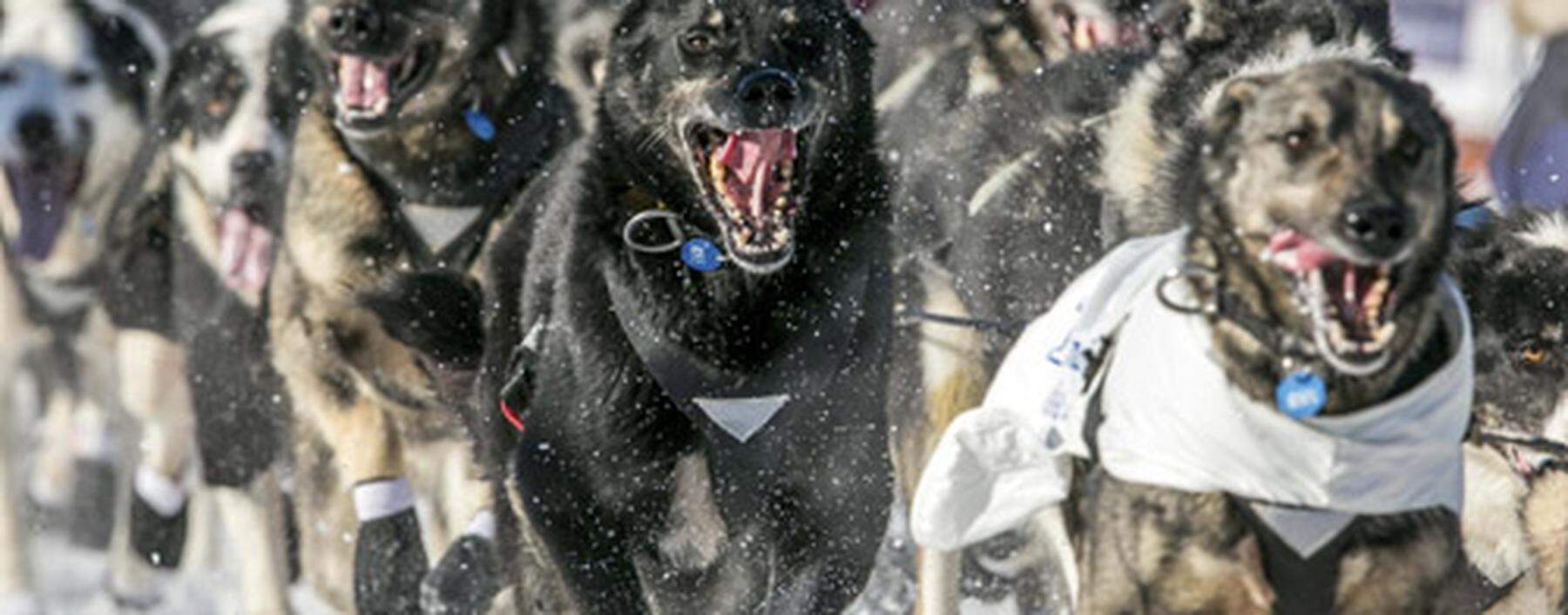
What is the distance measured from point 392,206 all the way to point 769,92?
1620 mm

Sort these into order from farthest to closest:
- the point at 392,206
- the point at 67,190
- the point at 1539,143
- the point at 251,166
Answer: the point at 67,190
the point at 251,166
the point at 1539,143
the point at 392,206

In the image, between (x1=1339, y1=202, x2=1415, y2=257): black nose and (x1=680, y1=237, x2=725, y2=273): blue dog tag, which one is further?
(x1=680, y1=237, x2=725, y2=273): blue dog tag

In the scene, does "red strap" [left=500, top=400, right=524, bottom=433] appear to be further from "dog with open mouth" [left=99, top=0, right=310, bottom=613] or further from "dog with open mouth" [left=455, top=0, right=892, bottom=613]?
"dog with open mouth" [left=99, top=0, right=310, bottom=613]

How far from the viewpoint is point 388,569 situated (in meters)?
6.47

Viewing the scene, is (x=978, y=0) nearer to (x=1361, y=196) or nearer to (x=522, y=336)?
(x=522, y=336)

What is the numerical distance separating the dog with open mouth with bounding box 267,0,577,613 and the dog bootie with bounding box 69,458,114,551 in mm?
1860

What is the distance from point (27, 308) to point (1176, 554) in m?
3.86

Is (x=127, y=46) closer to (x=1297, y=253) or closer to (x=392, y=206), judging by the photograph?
(x=392, y=206)

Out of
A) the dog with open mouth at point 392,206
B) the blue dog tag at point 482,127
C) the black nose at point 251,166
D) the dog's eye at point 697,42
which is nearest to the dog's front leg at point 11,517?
the black nose at point 251,166

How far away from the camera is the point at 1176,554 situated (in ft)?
16.1

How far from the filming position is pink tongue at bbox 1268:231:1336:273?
4762 millimetres

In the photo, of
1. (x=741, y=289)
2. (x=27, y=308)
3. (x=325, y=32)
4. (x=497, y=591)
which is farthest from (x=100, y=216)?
(x=741, y=289)

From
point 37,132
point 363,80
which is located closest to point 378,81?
point 363,80

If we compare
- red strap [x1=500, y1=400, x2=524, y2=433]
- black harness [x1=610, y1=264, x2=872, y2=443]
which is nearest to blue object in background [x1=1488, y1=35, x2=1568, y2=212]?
black harness [x1=610, y1=264, x2=872, y2=443]
